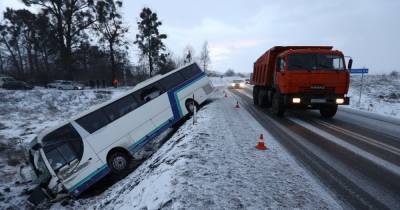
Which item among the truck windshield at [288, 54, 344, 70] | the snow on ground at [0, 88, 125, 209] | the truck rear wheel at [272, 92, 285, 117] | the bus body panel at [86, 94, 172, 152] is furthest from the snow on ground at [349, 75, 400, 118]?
the snow on ground at [0, 88, 125, 209]

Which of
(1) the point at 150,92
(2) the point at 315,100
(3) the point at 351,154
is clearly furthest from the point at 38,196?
(2) the point at 315,100

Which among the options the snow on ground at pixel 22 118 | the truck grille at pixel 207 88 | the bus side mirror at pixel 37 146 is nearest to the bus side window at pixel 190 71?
the truck grille at pixel 207 88

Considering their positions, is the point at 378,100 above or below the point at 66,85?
below

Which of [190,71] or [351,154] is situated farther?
[190,71]

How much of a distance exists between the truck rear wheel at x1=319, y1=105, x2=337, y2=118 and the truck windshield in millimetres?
1935

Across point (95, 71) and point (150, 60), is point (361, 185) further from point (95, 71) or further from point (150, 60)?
point (95, 71)

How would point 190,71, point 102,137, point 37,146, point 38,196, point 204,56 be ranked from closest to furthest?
point 38,196 < point 37,146 < point 102,137 < point 190,71 < point 204,56

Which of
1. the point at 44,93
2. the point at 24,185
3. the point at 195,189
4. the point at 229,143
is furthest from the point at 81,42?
the point at 195,189

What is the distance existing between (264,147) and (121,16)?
34.0 metres

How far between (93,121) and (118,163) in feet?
6.03

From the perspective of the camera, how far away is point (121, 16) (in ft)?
114

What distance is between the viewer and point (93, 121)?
355 inches

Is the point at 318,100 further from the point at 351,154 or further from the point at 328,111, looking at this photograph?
the point at 351,154

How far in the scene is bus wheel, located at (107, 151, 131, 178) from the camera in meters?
9.00
